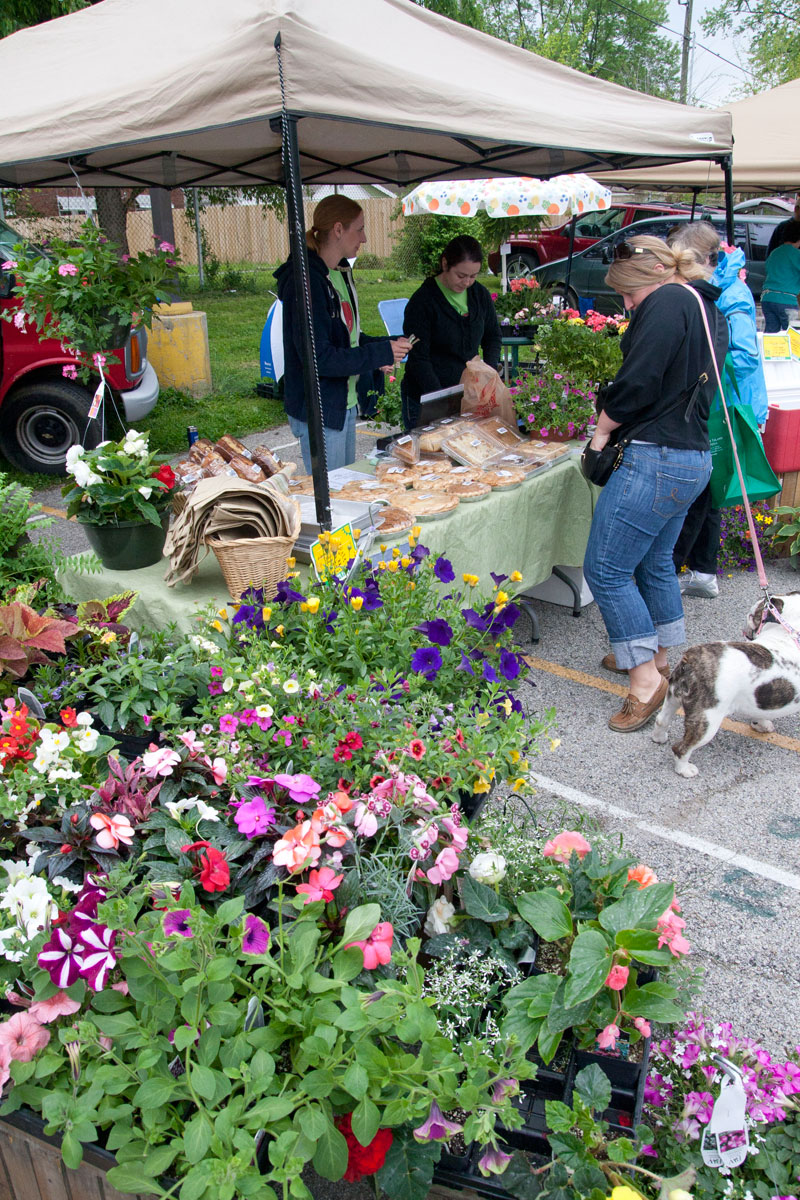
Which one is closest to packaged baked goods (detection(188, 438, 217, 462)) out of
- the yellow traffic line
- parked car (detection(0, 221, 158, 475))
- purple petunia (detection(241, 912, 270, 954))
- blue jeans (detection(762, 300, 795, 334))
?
the yellow traffic line

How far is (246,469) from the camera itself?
3023mm

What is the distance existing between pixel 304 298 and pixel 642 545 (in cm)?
159

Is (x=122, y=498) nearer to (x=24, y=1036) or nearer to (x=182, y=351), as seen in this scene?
(x=24, y=1036)

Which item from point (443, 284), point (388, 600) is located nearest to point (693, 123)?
point (443, 284)

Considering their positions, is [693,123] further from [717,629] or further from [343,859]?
[343,859]

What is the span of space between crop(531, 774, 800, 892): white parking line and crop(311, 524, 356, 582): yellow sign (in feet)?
3.48

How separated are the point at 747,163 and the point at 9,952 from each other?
303 inches

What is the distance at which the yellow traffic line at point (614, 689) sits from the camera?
145 inches

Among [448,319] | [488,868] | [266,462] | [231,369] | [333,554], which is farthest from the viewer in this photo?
[231,369]

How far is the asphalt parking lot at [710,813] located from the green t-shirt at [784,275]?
497 centimetres

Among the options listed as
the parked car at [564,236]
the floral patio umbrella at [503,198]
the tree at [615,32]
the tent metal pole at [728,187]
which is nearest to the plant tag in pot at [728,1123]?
the tent metal pole at [728,187]

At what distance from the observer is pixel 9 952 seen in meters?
1.48

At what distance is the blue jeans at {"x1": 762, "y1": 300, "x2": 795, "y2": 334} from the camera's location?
821 cm

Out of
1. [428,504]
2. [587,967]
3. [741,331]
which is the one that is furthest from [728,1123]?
[741,331]
